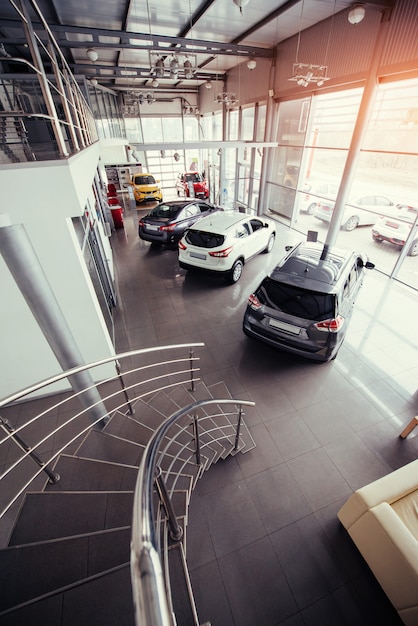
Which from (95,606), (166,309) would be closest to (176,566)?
(95,606)

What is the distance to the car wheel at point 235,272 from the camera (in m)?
6.91

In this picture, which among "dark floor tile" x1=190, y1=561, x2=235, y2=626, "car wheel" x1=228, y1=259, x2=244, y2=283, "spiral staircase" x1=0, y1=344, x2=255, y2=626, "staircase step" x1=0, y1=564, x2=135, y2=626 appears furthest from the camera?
"car wheel" x1=228, y1=259, x2=244, y2=283

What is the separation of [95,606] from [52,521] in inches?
27.5

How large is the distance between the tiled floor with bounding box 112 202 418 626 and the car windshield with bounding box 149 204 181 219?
381cm

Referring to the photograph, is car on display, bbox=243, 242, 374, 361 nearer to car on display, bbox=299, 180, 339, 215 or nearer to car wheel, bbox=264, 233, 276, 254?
car wheel, bbox=264, 233, 276, 254

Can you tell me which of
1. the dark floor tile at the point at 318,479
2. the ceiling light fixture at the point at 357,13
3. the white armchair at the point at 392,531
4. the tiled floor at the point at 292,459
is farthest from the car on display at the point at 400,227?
the white armchair at the point at 392,531

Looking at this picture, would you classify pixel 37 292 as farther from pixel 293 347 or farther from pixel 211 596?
pixel 293 347

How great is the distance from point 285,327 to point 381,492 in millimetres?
2285

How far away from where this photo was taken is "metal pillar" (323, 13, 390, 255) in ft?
19.9

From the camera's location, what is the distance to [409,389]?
421 cm

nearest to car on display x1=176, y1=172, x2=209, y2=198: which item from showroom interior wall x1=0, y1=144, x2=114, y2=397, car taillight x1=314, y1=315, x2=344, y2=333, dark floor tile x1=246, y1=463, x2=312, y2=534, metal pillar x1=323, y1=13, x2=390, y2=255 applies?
metal pillar x1=323, y1=13, x2=390, y2=255

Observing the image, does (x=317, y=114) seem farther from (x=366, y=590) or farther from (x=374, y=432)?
(x=366, y=590)

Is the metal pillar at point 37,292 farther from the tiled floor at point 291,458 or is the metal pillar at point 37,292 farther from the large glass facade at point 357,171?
the large glass facade at point 357,171

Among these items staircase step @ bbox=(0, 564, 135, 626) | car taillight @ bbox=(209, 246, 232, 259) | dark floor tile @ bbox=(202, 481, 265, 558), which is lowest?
dark floor tile @ bbox=(202, 481, 265, 558)
